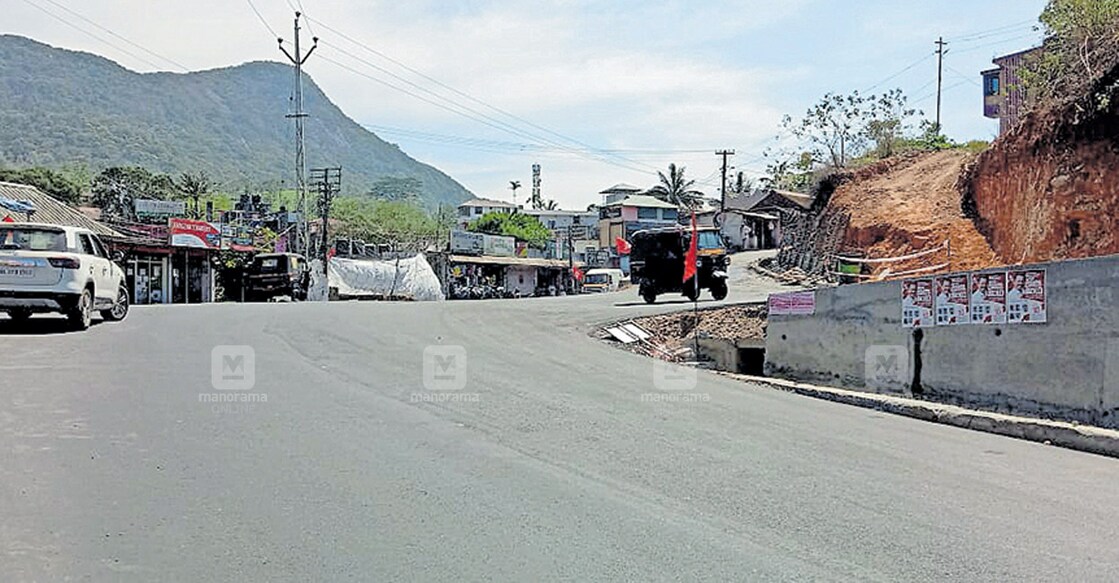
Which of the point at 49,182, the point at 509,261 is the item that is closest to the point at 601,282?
the point at 509,261

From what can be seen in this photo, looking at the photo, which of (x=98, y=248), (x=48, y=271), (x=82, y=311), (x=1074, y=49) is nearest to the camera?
(x=48, y=271)

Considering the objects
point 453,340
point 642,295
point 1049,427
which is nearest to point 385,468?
point 1049,427

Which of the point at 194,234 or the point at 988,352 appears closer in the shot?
the point at 988,352

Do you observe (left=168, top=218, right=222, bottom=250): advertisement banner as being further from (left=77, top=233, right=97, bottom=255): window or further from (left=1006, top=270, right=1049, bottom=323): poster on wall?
(left=1006, top=270, right=1049, bottom=323): poster on wall

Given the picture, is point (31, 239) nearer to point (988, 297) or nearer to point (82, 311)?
point (82, 311)

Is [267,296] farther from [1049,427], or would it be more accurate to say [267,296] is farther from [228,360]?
[1049,427]

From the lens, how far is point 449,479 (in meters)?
7.23

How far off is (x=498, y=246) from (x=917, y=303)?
2133 inches

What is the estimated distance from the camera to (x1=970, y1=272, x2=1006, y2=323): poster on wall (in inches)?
462

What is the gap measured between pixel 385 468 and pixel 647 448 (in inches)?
97.9

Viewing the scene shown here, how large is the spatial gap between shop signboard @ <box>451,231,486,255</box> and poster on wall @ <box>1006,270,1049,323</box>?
169 feet

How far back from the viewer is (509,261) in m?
65.9

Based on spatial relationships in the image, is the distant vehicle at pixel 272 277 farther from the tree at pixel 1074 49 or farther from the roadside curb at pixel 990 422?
the roadside curb at pixel 990 422

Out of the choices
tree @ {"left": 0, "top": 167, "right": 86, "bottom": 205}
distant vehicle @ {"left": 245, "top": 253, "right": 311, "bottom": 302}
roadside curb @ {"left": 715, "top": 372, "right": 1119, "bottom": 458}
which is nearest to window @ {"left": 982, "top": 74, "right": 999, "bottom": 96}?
distant vehicle @ {"left": 245, "top": 253, "right": 311, "bottom": 302}
